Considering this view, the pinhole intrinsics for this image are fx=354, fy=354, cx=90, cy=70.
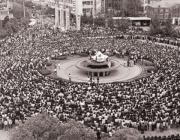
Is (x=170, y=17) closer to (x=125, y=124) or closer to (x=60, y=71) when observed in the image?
(x=60, y=71)

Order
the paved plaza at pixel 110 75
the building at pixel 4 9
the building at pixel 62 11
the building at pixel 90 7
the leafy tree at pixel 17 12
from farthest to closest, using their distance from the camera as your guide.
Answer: the leafy tree at pixel 17 12 → the building at pixel 4 9 → the building at pixel 90 7 → the building at pixel 62 11 → the paved plaza at pixel 110 75

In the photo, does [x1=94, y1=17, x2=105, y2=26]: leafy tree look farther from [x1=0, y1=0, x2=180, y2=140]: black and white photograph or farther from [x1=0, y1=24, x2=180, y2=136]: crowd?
[x1=0, y1=24, x2=180, y2=136]: crowd

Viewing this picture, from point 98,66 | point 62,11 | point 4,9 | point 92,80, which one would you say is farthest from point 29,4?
point 92,80

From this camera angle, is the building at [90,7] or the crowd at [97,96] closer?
the crowd at [97,96]

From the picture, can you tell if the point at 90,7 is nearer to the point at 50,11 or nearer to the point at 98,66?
the point at 50,11

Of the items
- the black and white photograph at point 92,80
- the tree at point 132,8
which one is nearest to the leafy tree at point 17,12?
the black and white photograph at point 92,80

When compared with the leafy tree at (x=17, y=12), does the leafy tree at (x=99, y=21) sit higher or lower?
lower

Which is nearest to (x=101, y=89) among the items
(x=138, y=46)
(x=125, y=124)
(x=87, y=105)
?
(x=87, y=105)

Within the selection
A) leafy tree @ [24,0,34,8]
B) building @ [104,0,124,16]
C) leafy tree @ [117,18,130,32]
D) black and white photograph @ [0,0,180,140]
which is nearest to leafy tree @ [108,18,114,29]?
black and white photograph @ [0,0,180,140]

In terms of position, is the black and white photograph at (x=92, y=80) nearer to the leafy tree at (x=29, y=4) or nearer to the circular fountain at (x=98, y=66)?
the circular fountain at (x=98, y=66)
